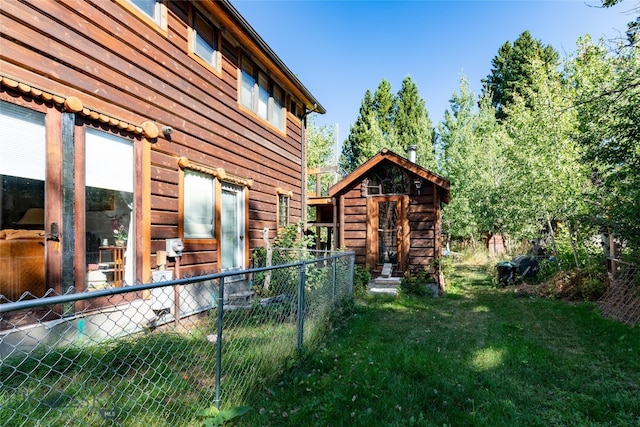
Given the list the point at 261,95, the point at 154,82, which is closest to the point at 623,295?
the point at 261,95

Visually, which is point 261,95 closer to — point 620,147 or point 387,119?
point 620,147

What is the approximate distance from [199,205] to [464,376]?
4.64 m

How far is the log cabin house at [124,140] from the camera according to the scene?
3305 mm

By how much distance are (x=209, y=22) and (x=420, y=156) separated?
1777cm

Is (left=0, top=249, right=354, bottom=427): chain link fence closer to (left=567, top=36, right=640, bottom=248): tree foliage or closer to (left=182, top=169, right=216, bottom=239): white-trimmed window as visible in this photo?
(left=182, top=169, right=216, bottom=239): white-trimmed window

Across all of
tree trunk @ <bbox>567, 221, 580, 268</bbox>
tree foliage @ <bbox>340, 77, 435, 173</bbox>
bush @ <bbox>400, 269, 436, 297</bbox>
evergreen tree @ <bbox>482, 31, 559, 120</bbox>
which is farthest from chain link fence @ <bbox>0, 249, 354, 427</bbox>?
evergreen tree @ <bbox>482, 31, 559, 120</bbox>

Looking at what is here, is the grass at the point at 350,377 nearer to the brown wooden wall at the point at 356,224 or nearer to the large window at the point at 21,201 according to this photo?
the large window at the point at 21,201

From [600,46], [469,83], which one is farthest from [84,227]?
[469,83]

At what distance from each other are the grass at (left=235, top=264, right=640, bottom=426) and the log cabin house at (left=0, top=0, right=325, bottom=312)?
225 centimetres

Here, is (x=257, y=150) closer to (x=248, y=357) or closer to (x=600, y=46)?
(x=248, y=357)

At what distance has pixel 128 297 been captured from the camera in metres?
4.23

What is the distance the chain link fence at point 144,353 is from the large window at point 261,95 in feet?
13.4

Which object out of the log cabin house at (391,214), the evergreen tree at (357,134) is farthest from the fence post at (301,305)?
the evergreen tree at (357,134)

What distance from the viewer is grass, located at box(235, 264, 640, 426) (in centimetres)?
268
